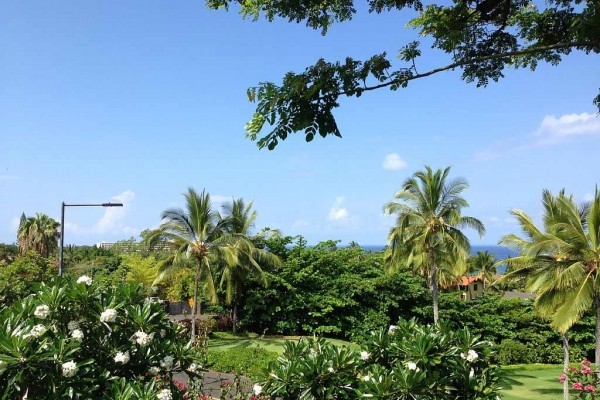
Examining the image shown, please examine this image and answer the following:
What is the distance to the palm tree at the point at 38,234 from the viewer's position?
4225cm

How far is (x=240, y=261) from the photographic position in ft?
97.2

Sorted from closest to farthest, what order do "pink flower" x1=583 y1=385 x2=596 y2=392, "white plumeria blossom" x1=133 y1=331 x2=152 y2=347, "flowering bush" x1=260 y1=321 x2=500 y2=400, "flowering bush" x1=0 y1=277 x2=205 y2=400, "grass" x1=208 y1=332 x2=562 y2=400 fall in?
"flowering bush" x1=0 y1=277 x2=205 y2=400, "white plumeria blossom" x1=133 y1=331 x2=152 y2=347, "flowering bush" x1=260 y1=321 x2=500 y2=400, "pink flower" x1=583 y1=385 x2=596 y2=392, "grass" x1=208 y1=332 x2=562 y2=400

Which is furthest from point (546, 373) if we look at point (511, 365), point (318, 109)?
point (318, 109)

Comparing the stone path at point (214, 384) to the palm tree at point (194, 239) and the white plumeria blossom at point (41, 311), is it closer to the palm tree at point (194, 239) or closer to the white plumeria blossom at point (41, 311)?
the white plumeria blossom at point (41, 311)

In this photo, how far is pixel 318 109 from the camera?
404 centimetres

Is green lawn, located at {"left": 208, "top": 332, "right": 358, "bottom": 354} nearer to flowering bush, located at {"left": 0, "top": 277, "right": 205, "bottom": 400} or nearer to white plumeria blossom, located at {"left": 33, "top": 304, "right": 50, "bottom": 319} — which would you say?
flowering bush, located at {"left": 0, "top": 277, "right": 205, "bottom": 400}

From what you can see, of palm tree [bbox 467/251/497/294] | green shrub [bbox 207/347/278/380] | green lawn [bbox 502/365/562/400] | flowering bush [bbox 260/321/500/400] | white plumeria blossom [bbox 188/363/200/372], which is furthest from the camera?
palm tree [bbox 467/251/497/294]

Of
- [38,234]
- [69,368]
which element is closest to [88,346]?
[69,368]

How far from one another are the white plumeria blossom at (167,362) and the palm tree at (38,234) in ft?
137

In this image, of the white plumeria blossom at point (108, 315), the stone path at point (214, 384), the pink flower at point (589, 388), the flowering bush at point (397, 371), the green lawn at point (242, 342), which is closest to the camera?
the white plumeria blossom at point (108, 315)

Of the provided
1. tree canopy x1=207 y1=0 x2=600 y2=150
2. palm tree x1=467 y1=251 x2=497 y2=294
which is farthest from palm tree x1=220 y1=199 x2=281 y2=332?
palm tree x1=467 y1=251 x2=497 y2=294

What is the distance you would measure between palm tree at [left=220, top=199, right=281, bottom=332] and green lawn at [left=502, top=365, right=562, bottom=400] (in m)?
13.8

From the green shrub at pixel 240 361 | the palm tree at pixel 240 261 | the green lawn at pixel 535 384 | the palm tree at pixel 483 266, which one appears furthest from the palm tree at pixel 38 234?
the palm tree at pixel 483 266

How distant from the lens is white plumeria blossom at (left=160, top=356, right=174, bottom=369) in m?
4.77
